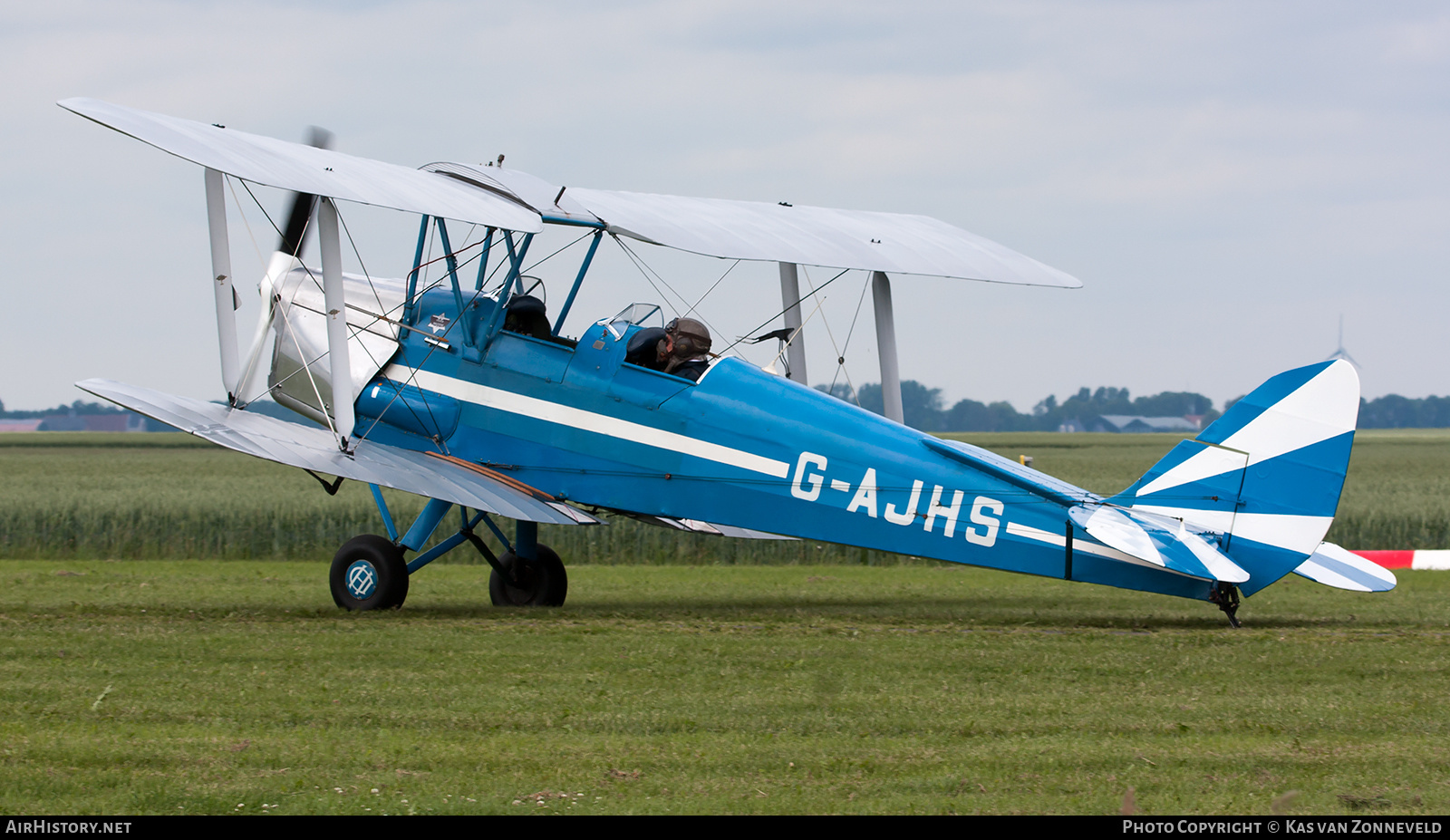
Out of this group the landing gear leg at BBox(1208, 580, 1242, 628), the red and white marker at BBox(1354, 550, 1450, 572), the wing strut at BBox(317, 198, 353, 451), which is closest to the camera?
the landing gear leg at BBox(1208, 580, 1242, 628)

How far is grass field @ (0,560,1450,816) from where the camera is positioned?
17.0 ft

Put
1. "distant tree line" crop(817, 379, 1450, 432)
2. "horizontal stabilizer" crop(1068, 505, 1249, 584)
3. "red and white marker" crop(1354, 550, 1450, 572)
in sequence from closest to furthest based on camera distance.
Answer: "horizontal stabilizer" crop(1068, 505, 1249, 584) → "red and white marker" crop(1354, 550, 1450, 572) → "distant tree line" crop(817, 379, 1450, 432)

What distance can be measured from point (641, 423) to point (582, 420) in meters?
0.49

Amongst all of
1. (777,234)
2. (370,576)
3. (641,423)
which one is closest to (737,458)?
(641,423)

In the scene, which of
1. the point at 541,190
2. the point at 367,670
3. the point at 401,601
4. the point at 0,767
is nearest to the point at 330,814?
the point at 0,767

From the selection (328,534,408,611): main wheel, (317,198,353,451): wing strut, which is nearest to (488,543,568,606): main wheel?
(328,534,408,611): main wheel

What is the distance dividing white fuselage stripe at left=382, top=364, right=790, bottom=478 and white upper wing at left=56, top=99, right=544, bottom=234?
1390mm

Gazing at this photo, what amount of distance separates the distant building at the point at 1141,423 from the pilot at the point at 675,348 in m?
91.7

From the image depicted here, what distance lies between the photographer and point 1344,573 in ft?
29.5

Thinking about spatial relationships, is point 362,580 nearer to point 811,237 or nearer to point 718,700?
point 811,237

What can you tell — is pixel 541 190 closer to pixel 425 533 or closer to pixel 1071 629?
pixel 425 533

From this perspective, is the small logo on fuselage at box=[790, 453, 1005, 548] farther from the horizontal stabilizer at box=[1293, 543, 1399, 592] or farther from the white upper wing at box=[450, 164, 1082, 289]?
the horizontal stabilizer at box=[1293, 543, 1399, 592]

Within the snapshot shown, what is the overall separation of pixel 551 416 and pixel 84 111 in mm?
3608

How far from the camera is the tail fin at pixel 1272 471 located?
852 centimetres
